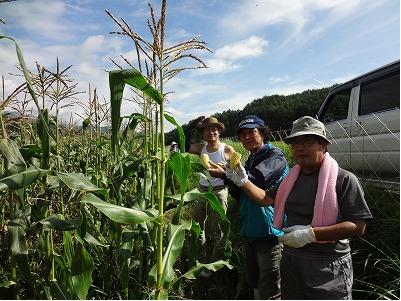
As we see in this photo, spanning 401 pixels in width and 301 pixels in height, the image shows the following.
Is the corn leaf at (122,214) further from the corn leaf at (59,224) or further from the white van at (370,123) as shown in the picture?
the white van at (370,123)

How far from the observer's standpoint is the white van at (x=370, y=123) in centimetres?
480

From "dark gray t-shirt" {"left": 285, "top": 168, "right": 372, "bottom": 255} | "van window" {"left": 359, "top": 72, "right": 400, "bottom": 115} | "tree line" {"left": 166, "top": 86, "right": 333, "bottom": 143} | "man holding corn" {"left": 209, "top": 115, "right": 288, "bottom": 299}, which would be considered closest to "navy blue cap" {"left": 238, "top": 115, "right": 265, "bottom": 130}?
"man holding corn" {"left": 209, "top": 115, "right": 288, "bottom": 299}

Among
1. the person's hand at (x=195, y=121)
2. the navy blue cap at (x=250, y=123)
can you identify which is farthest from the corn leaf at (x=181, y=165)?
the person's hand at (x=195, y=121)

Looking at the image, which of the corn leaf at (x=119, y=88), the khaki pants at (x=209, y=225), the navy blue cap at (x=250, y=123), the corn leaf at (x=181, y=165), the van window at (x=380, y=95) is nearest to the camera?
the corn leaf at (x=119, y=88)

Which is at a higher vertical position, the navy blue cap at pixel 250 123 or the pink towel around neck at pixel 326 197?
the navy blue cap at pixel 250 123

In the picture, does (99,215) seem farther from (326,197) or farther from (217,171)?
(326,197)

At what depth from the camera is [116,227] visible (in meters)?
2.88

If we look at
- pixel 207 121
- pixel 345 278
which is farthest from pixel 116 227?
pixel 207 121

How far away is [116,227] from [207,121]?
205 cm

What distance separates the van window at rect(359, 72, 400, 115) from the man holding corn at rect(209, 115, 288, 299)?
276 centimetres

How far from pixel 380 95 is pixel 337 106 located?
1348mm

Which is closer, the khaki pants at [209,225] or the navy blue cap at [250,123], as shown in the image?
the navy blue cap at [250,123]

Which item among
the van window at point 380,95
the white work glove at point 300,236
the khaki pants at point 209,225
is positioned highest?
the van window at point 380,95

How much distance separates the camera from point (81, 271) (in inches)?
91.7
